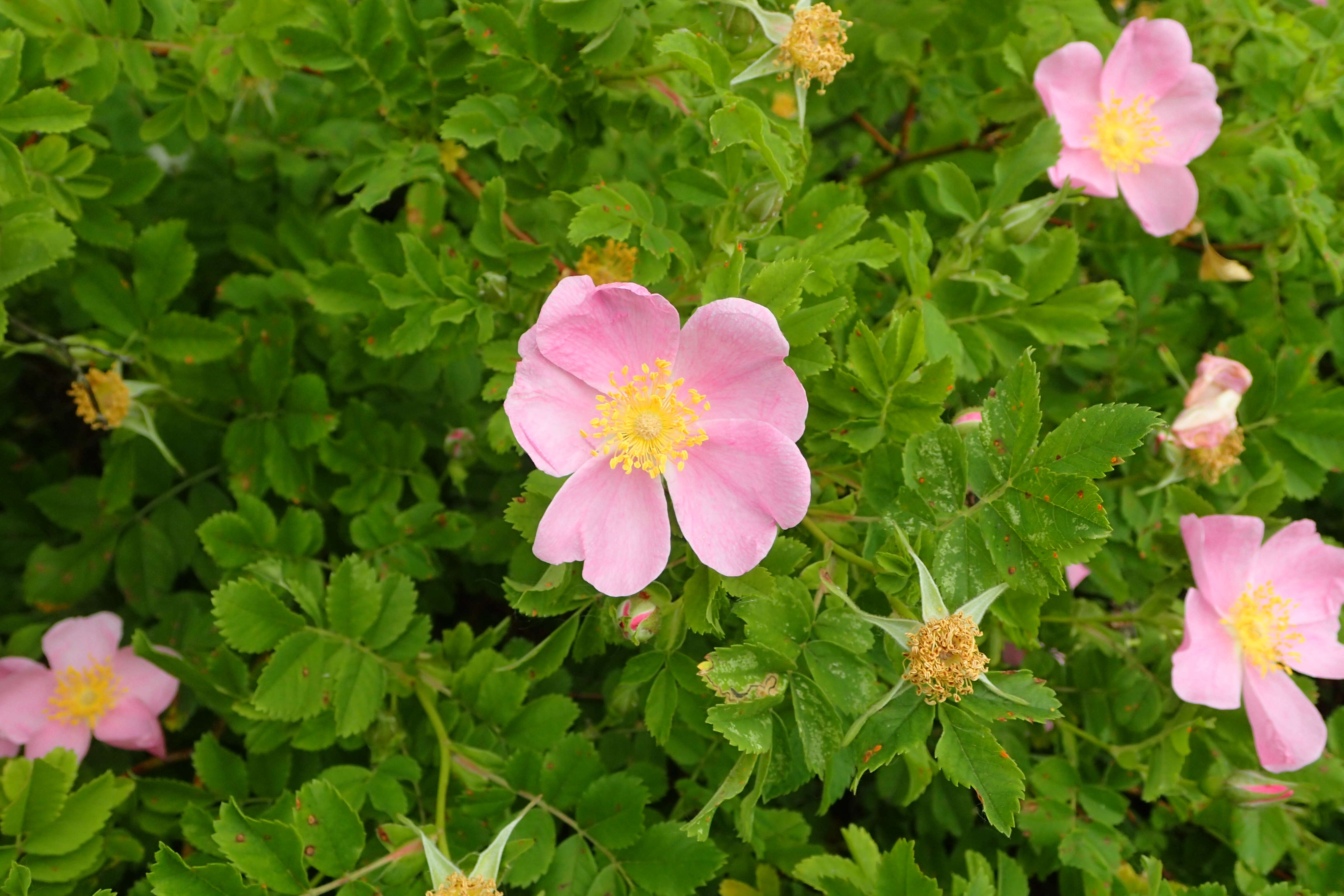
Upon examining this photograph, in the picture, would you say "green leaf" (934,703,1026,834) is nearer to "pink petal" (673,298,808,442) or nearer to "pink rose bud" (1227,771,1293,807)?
"pink petal" (673,298,808,442)

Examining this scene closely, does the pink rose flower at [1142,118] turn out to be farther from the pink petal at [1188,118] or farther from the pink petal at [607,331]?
the pink petal at [607,331]

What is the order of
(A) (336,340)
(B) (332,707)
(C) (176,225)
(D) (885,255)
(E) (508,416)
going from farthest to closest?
(A) (336,340)
(C) (176,225)
(B) (332,707)
(D) (885,255)
(E) (508,416)

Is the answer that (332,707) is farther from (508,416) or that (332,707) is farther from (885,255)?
(885,255)

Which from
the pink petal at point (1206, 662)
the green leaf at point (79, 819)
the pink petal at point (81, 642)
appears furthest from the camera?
the pink petal at point (81, 642)

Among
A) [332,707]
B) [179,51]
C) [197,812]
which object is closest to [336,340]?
[179,51]

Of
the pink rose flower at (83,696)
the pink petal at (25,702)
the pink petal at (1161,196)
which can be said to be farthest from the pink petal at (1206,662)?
the pink petal at (25,702)

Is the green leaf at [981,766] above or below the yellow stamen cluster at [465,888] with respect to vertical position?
above

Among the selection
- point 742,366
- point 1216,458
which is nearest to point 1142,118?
point 1216,458

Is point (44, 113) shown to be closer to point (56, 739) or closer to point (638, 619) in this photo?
point (56, 739)
